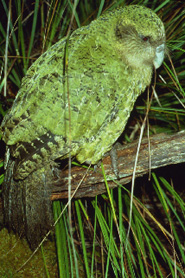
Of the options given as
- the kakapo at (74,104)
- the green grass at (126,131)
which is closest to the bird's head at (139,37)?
the kakapo at (74,104)

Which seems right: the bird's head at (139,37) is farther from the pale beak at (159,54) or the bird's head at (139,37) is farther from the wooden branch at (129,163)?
the wooden branch at (129,163)

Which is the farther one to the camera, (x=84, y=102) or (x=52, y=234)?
(x=52, y=234)

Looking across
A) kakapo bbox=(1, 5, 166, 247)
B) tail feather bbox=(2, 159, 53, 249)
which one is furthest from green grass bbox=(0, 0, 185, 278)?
kakapo bbox=(1, 5, 166, 247)

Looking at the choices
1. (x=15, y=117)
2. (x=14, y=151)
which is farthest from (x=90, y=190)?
(x=15, y=117)

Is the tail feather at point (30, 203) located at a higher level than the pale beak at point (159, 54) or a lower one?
lower

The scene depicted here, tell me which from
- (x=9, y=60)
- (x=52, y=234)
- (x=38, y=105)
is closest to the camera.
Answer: (x=38, y=105)

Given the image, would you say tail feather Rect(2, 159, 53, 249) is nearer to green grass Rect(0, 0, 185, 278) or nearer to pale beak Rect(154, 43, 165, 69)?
green grass Rect(0, 0, 185, 278)

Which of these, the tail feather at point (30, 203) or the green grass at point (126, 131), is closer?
the tail feather at point (30, 203)

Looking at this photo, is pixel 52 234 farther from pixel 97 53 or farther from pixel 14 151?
pixel 97 53

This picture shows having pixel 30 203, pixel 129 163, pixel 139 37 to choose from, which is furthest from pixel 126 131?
pixel 30 203
